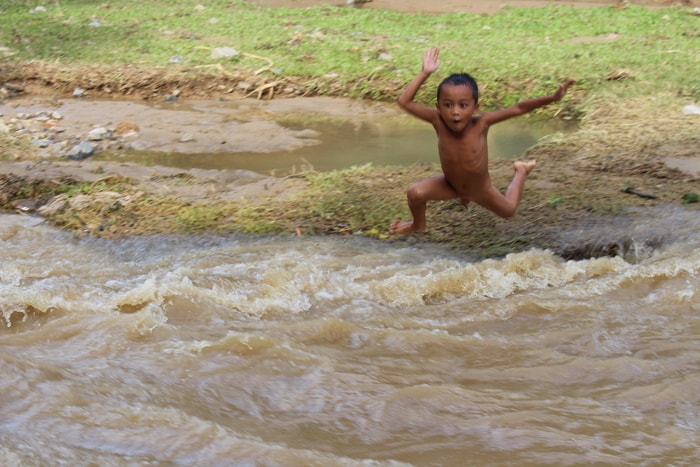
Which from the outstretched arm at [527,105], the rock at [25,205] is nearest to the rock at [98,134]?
the rock at [25,205]

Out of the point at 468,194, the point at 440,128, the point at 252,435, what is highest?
the point at 440,128

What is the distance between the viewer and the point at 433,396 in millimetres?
2834

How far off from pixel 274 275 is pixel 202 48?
5.83 m

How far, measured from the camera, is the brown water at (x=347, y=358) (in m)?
2.56

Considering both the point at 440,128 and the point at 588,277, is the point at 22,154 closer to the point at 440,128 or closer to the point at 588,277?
the point at 440,128

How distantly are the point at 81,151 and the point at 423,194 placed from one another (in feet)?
11.3

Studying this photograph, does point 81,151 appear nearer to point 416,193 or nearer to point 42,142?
point 42,142

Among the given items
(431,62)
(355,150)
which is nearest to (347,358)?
(431,62)

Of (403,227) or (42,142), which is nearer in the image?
(403,227)

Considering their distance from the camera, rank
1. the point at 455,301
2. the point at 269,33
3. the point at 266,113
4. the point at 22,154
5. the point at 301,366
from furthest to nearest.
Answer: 1. the point at 269,33
2. the point at 266,113
3. the point at 22,154
4. the point at 455,301
5. the point at 301,366

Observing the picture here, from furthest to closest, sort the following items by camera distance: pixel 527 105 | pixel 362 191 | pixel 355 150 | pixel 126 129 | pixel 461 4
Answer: pixel 461 4 → pixel 126 129 → pixel 355 150 → pixel 362 191 → pixel 527 105

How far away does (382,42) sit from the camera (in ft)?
30.6

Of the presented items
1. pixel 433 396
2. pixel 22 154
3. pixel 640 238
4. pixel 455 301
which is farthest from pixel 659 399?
pixel 22 154

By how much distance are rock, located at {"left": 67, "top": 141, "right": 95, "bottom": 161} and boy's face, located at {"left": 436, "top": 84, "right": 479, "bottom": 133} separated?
3626 millimetres
